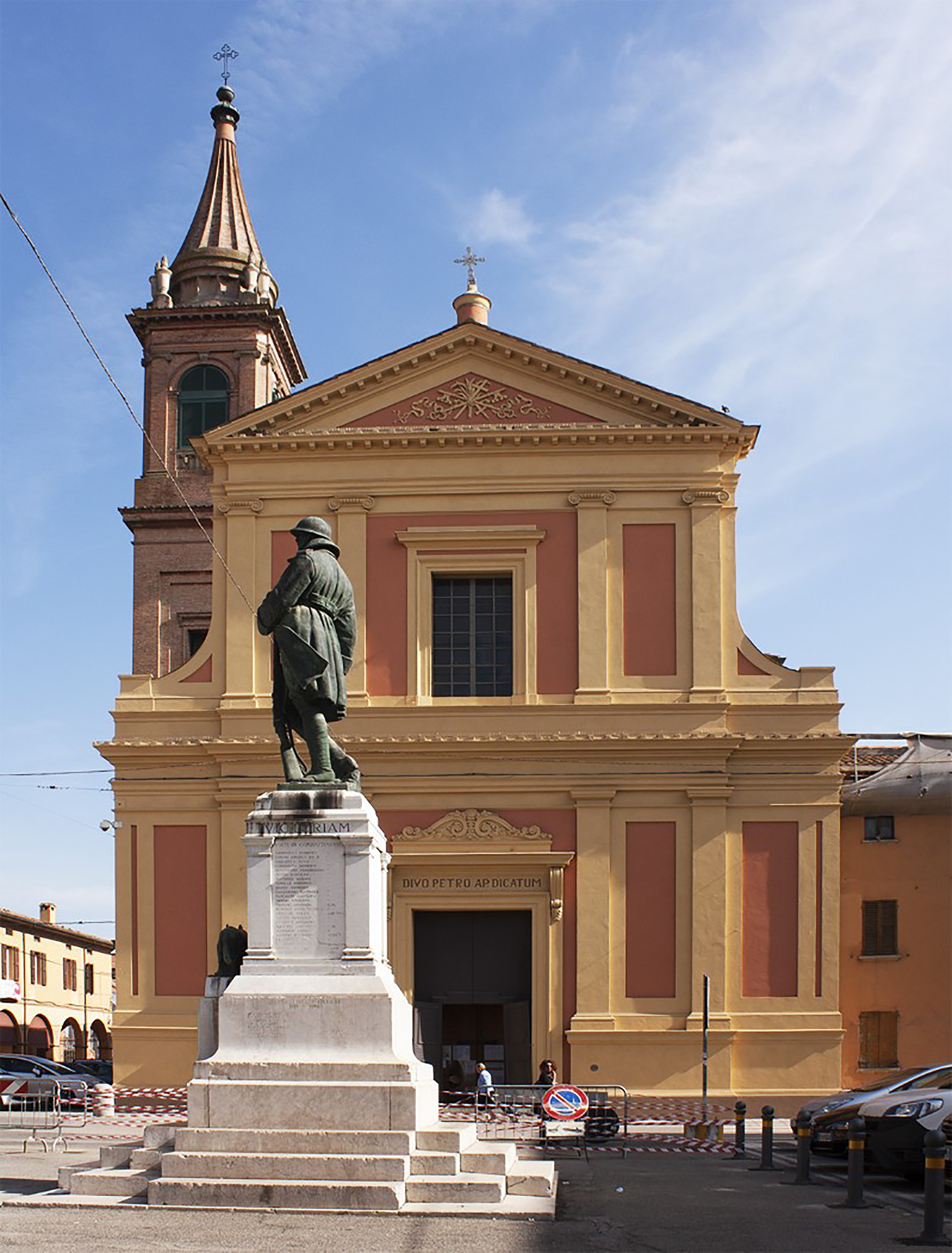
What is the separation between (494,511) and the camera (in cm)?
2906

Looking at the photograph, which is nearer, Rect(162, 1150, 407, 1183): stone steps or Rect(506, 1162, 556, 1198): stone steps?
Rect(162, 1150, 407, 1183): stone steps

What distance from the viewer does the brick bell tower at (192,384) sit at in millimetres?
37344

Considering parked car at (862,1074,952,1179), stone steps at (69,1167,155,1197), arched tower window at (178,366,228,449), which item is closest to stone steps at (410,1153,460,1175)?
stone steps at (69,1167,155,1197)

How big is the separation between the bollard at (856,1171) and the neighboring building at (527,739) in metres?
12.9

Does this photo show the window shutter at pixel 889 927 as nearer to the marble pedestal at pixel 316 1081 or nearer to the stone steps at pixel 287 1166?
the marble pedestal at pixel 316 1081

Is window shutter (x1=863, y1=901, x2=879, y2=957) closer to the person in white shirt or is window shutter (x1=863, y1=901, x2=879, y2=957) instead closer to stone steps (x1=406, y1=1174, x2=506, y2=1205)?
the person in white shirt

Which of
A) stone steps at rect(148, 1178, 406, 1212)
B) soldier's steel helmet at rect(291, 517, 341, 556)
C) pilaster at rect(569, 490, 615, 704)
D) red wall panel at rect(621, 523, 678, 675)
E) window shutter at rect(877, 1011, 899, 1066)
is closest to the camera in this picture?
stone steps at rect(148, 1178, 406, 1212)

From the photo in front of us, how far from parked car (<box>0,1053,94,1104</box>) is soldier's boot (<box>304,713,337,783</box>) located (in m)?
16.1

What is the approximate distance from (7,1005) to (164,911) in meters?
22.1

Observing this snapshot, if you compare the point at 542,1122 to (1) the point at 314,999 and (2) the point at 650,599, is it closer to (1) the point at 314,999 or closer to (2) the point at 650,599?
(1) the point at 314,999

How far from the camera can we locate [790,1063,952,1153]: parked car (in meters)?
18.2

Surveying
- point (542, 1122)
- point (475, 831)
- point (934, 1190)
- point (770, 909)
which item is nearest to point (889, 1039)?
point (770, 909)

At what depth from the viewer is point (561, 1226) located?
1205cm

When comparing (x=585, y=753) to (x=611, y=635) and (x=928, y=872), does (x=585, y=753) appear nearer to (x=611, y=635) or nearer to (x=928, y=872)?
(x=611, y=635)
